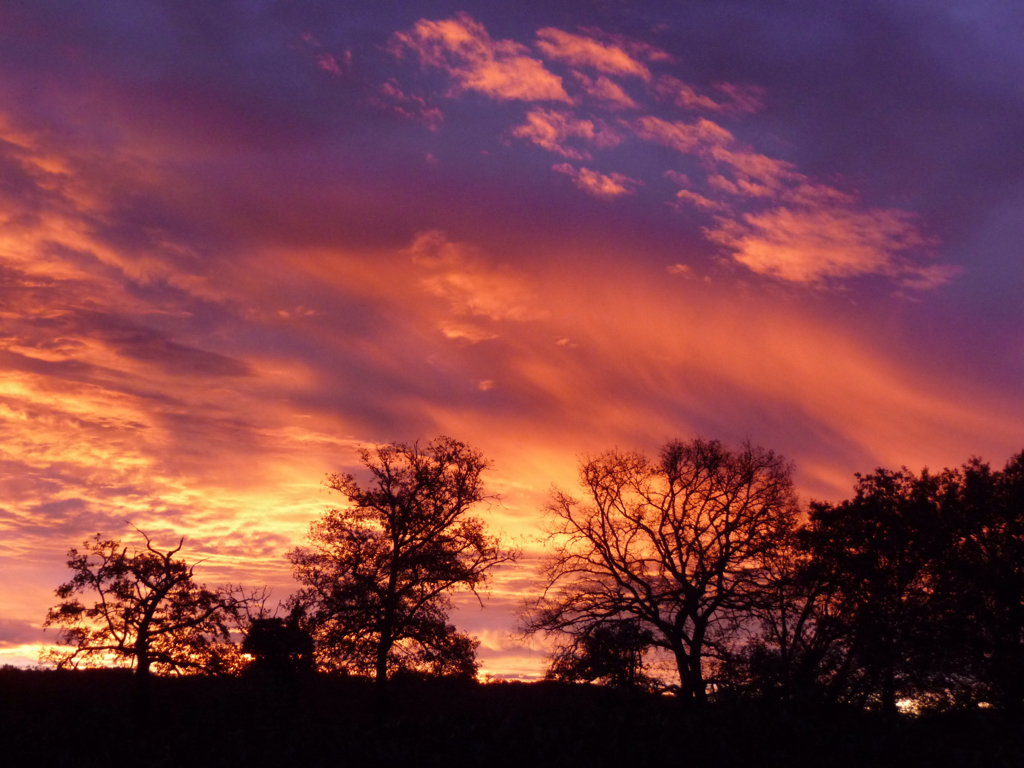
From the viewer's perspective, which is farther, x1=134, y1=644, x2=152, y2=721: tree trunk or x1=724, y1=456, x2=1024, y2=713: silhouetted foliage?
x1=724, y1=456, x2=1024, y2=713: silhouetted foliage

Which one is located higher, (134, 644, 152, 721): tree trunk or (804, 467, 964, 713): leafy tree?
(804, 467, 964, 713): leafy tree

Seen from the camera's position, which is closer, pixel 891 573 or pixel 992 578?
pixel 992 578

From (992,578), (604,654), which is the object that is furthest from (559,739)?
→ (992,578)

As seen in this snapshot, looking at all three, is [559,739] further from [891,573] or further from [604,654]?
[891,573]

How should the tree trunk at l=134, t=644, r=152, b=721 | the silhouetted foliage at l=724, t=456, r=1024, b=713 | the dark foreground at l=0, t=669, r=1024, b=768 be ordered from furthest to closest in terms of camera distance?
the silhouetted foliage at l=724, t=456, r=1024, b=713 < the tree trunk at l=134, t=644, r=152, b=721 < the dark foreground at l=0, t=669, r=1024, b=768

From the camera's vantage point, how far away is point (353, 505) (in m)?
37.7

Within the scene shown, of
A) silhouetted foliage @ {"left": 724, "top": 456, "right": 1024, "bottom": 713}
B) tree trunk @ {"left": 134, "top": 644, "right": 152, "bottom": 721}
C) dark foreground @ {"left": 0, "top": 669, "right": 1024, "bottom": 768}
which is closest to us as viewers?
dark foreground @ {"left": 0, "top": 669, "right": 1024, "bottom": 768}

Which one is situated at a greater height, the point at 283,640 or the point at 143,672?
the point at 283,640

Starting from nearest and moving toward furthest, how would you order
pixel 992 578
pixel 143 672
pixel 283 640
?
pixel 143 672
pixel 283 640
pixel 992 578

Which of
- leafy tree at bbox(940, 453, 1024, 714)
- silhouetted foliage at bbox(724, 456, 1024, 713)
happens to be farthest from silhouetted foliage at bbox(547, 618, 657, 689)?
leafy tree at bbox(940, 453, 1024, 714)

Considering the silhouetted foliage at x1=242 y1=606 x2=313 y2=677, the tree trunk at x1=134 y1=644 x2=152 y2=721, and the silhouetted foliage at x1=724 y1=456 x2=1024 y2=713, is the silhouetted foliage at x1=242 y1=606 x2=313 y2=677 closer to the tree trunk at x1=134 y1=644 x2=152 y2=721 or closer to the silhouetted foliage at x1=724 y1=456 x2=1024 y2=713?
the tree trunk at x1=134 y1=644 x2=152 y2=721

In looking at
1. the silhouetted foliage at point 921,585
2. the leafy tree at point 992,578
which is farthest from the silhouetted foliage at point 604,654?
the leafy tree at point 992,578

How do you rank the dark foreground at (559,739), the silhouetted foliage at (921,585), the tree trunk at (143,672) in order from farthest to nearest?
the silhouetted foliage at (921,585) < the tree trunk at (143,672) < the dark foreground at (559,739)

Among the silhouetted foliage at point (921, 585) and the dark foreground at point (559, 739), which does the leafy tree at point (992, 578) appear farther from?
the dark foreground at point (559, 739)
